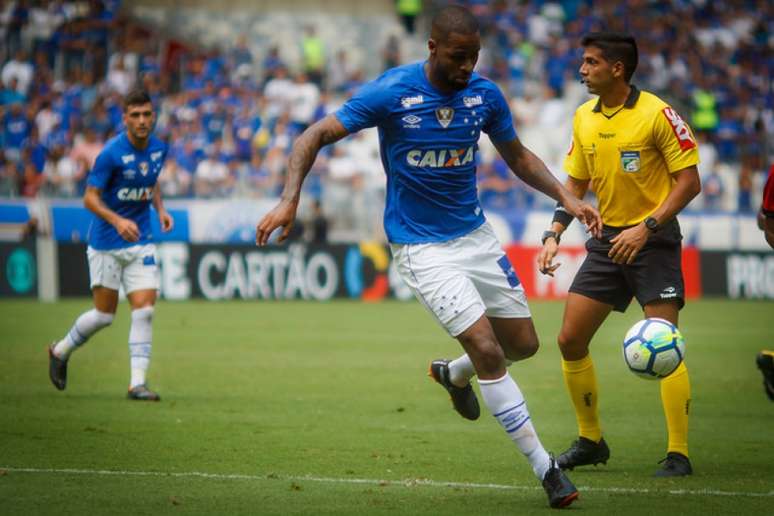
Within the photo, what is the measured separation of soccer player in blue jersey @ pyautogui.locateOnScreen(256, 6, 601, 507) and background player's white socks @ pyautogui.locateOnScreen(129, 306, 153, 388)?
4.76 meters

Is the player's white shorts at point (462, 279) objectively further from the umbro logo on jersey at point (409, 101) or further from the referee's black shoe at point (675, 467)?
the referee's black shoe at point (675, 467)

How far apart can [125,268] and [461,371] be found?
15.6ft

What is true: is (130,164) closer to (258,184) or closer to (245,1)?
(258,184)

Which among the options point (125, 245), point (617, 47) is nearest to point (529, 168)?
point (617, 47)

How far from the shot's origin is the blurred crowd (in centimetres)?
2667

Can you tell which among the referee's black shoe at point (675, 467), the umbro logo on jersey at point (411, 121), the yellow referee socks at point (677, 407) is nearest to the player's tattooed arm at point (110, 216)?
the umbro logo on jersey at point (411, 121)

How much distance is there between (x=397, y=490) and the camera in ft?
23.7

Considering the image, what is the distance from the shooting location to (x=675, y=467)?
7.80m

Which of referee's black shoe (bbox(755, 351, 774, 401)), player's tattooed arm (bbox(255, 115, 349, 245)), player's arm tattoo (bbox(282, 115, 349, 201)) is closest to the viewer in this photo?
player's tattooed arm (bbox(255, 115, 349, 245))

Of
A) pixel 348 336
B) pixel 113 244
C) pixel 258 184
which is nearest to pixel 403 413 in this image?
pixel 113 244

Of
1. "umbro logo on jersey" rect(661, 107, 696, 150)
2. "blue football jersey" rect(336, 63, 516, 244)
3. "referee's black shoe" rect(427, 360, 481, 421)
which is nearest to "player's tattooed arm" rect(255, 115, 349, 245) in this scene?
"blue football jersey" rect(336, 63, 516, 244)

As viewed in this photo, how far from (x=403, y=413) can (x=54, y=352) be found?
3.36 metres

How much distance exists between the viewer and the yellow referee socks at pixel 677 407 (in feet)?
26.0

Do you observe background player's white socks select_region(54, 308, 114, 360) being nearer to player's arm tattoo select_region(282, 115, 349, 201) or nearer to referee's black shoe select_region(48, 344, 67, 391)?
referee's black shoe select_region(48, 344, 67, 391)
